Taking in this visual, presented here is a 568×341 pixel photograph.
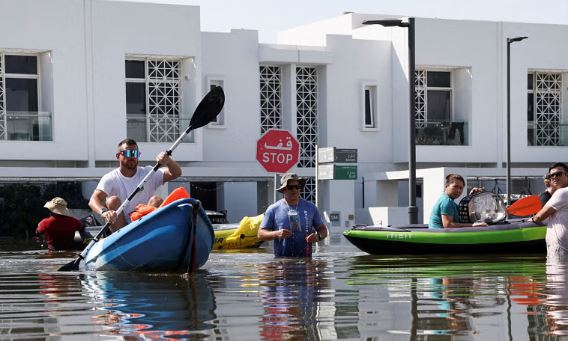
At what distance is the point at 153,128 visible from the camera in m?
36.4

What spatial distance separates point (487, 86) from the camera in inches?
1614

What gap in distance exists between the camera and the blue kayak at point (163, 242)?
539 inches

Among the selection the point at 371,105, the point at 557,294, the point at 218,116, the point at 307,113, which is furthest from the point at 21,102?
the point at 557,294

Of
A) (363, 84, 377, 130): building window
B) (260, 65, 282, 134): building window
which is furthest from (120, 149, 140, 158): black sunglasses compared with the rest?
(363, 84, 377, 130): building window

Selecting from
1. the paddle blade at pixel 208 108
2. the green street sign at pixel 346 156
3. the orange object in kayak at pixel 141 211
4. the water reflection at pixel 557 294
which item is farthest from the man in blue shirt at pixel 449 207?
the green street sign at pixel 346 156

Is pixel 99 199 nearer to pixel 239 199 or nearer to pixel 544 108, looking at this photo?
pixel 239 199

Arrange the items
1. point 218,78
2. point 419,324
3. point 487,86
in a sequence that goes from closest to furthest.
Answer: point 419,324 → point 218,78 → point 487,86

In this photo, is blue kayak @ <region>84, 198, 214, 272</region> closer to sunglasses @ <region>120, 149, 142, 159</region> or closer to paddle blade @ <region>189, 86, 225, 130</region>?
sunglasses @ <region>120, 149, 142, 159</region>

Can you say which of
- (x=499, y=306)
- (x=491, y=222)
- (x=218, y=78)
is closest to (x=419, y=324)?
(x=499, y=306)

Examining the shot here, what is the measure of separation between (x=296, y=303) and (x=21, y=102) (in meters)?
27.0

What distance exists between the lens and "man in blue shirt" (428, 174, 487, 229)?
54.8 ft

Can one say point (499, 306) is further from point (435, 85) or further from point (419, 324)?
point (435, 85)

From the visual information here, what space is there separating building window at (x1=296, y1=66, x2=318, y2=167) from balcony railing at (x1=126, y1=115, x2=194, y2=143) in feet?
14.3

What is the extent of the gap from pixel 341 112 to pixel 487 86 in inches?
195
